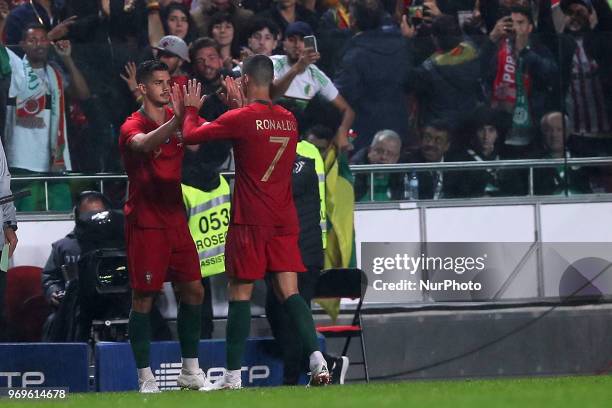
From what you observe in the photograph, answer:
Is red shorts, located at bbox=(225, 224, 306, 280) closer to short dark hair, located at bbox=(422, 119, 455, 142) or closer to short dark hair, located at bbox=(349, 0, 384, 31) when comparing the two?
short dark hair, located at bbox=(422, 119, 455, 142)

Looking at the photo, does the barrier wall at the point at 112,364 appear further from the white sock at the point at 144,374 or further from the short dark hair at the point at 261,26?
the short dark hair at the point at 261,26

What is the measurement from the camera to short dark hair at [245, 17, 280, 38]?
12.8 metres

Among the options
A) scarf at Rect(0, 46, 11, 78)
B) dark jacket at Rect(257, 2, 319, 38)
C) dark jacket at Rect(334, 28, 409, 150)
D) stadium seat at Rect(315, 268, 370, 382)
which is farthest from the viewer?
dark jacket at Rect(257, 2, 319, 38)

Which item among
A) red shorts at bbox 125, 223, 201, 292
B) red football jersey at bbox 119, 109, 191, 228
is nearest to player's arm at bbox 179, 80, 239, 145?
red football jersey at bbox 119, 109, 191, 228

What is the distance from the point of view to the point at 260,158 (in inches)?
357

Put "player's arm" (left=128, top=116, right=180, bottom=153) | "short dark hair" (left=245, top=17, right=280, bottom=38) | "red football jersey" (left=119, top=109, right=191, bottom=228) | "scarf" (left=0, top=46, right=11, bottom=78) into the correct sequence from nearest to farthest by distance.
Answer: "player's arm" (left=128, top=116, right=180, bottom=153) → "red football jersey" (left=119, top=109, right=191, bottom=228) → "scarf" (left=0, top=46, right=11, bottom=78) → "short dark hair" (left=245, top=17, right=280, bottom=38)

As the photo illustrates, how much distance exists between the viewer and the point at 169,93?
933 centimetres

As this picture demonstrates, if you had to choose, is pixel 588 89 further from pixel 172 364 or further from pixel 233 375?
pixel 233 375

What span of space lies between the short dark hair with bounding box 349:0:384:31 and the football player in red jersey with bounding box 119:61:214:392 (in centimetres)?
376

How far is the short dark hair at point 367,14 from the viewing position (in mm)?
12836

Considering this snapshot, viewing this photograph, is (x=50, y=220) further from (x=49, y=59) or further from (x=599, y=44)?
(x=599, y=44)

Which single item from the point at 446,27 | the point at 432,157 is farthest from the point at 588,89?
the point at 432,157

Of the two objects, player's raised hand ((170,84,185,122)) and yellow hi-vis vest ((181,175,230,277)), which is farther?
yellow hi-vis vest ((181,175,230,277))

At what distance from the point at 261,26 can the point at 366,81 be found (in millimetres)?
1030
